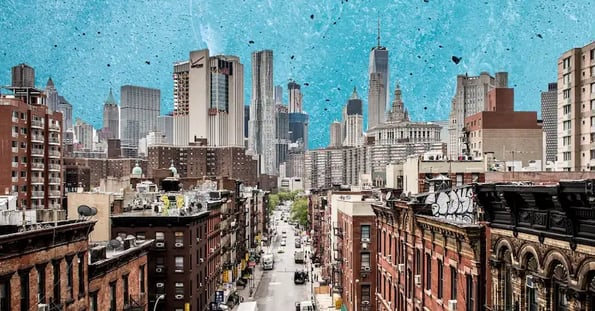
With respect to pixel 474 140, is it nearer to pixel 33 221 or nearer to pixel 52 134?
pixel 52 134

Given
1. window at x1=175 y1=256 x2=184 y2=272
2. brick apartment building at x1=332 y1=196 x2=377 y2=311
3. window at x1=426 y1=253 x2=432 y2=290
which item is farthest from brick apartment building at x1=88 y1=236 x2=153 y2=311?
brick apartment building at x1=332 y1=196 x2=377 y2=311

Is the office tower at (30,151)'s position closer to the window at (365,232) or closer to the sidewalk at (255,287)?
the sidewalk at (255,287)

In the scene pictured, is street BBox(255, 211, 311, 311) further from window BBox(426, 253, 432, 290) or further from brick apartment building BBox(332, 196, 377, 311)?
window BBox(426, 253, 432, 290)

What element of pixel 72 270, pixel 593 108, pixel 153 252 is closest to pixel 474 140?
pixel 593 108

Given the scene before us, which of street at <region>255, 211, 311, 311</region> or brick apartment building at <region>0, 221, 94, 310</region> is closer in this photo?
brick apartment building at <region>0, 221, 94, 310</region>

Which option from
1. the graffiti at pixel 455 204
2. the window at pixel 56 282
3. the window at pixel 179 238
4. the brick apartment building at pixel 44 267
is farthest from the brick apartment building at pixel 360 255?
the window at pixel 56 282

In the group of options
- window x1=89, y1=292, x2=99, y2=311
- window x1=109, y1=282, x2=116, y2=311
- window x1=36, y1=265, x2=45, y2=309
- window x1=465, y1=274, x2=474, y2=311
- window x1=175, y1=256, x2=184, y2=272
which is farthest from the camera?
window x1=175, y1=256, x2=184, y2=272
